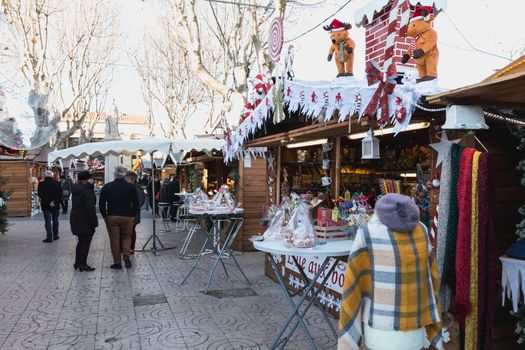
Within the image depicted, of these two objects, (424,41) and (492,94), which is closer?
(492,94)

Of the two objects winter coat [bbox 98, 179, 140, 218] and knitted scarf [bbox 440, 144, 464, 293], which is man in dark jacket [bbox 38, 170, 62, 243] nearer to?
winter coat [bbox 98, 179, 140, 218]

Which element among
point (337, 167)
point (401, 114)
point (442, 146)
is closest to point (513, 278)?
point (442, 146)

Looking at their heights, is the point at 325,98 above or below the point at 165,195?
above

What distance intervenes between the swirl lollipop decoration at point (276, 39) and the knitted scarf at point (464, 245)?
10.3ft

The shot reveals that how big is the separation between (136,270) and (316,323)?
147 inches

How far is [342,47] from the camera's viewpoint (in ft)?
15.8

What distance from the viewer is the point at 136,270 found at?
286 inches

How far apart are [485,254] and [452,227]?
260 mm

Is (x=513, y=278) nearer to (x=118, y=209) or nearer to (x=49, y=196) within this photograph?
(x=118, y=209)

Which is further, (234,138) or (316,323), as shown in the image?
(234,138)

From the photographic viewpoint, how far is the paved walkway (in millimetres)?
4207

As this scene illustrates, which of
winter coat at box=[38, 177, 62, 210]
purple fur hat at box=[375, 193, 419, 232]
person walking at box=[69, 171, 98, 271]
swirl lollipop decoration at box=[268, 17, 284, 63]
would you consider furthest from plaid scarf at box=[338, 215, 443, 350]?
winter coat at box=[38, 177, 62, 210]

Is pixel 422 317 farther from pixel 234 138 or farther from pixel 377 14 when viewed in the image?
pixel 234 138

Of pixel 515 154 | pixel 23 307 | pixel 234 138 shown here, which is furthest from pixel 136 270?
pixel 515 154
